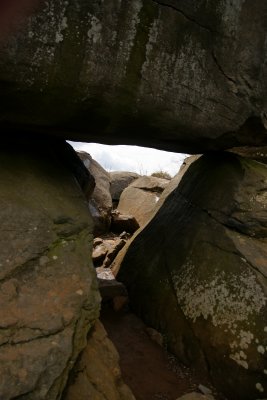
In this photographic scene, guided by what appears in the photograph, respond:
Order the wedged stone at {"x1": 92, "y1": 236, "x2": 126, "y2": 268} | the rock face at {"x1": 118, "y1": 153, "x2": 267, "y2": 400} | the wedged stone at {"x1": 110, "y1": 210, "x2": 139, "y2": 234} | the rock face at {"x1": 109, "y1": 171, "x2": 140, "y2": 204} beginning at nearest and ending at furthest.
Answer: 1. the rock face at {"x1": 118, "y1": 153, "x2": 267, "y2": 400}
2. the wedged stone at {"x1": 92, "y1": 236, "x2": 126, "y2": 268}
3. the wedged stone at {"x1": 110, "y1": 210, "x2": 139, "y2": 234}
4. the rock face at {"x1": 109, "y1": 171, "x2": 140, "y2": 204}

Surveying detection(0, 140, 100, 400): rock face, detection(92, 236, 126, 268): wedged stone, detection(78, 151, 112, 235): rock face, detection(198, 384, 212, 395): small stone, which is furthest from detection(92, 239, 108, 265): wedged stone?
detection(198, 384, 212, 395): small stone

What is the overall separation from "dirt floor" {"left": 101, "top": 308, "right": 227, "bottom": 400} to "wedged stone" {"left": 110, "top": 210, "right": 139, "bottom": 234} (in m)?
3.91

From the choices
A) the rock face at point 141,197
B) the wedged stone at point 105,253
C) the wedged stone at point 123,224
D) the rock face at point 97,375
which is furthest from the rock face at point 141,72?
the rock face at point 141,197

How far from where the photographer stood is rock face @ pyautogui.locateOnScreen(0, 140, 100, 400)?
2297 millimetres

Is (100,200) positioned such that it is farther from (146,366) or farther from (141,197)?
(146,366)

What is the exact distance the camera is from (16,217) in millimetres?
2900

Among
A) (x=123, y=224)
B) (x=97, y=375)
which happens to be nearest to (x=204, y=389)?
(x=97, y=375)

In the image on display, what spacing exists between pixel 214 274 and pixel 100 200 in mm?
4948

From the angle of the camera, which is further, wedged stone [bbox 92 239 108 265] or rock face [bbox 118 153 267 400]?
wedged stone [bbox 92 239 108 265]

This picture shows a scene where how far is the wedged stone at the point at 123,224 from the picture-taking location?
8453mm

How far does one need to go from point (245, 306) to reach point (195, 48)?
253 centimetres

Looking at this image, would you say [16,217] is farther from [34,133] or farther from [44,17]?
[44,17]

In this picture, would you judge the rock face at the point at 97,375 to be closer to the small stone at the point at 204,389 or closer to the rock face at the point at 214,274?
the small stone at the point at 204,389

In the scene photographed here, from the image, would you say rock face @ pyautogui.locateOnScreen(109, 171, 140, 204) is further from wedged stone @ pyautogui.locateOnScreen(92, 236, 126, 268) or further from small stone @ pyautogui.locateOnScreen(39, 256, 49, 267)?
small stone @ pyautogui.locateOnScreen(39, 256, 49, 267)
